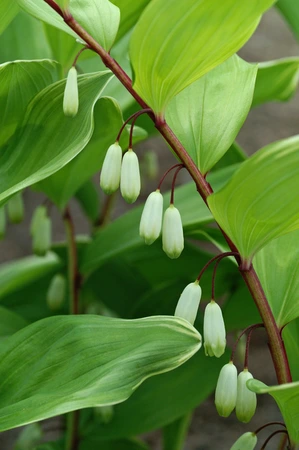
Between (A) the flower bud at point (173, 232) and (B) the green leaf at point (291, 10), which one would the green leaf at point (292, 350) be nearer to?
(A) the flower bud at point (173, 232)

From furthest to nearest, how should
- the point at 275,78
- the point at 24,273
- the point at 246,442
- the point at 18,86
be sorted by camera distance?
the point at 24,273 → the point at 275,78 → the point at 18,86 → the point at 246,442

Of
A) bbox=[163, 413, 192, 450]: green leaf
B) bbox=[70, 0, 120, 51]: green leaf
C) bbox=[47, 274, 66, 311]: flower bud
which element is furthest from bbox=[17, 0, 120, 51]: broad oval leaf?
bbox=[163, 413, 192, 450]: green leaf

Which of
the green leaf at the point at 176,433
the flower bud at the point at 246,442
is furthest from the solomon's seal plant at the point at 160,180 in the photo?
the green leaf at the point at 176,433

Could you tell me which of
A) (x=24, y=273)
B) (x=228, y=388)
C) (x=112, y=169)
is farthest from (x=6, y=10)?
(x=24, y=273)

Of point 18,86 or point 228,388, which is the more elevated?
point 18,86

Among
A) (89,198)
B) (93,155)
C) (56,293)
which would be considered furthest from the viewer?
(89,198)

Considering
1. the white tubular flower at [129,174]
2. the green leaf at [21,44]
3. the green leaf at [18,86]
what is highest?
the green leaf at [18,86]

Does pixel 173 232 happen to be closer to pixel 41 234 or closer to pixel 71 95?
pixel 71 95
